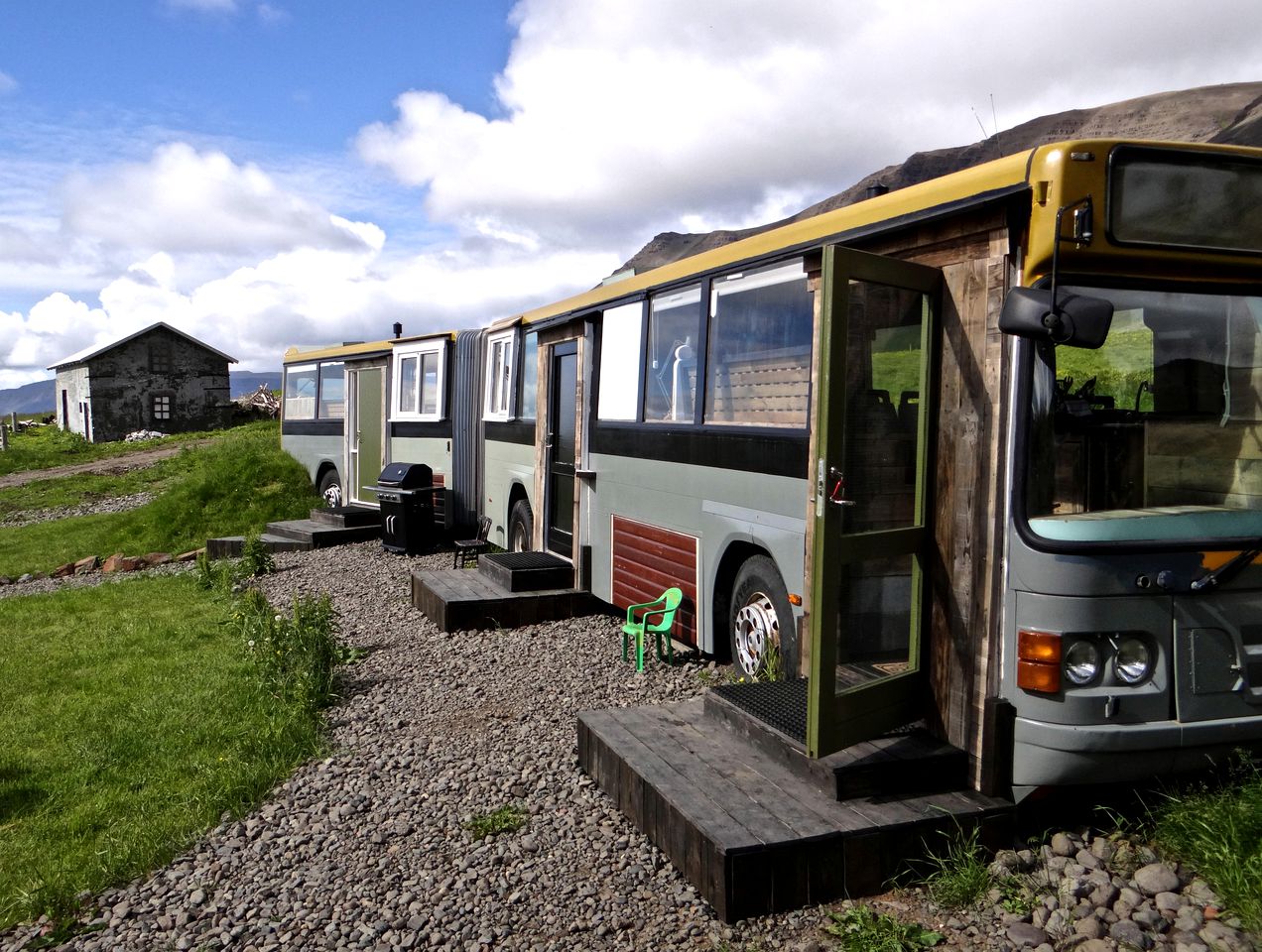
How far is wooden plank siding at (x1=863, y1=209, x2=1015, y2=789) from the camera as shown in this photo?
13.6ft

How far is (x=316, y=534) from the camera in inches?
579

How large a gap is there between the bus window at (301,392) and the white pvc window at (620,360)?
10930 mm

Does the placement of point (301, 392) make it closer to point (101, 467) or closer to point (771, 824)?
point (101, 467)

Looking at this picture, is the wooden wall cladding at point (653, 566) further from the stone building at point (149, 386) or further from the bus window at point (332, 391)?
the stone building at point (149, 386)

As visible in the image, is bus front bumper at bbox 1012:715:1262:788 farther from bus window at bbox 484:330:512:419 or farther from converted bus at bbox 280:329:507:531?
bus window at bbox 484:330:512:419

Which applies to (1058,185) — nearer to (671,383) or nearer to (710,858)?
(710,858)

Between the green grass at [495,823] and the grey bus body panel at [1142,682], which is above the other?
the grey bus body panel at [1142,682]

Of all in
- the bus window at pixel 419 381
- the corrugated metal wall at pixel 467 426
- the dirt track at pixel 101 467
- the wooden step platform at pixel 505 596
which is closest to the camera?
the wooden step platform at pixel 505 596

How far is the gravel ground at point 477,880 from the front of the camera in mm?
3693

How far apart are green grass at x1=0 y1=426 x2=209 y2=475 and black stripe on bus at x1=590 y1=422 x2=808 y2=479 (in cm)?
2734

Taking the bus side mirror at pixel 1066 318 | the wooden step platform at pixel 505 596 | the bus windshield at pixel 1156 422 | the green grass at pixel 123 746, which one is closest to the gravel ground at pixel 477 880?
the green grass at pixel 123 746

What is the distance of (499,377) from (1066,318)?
8.98 meters

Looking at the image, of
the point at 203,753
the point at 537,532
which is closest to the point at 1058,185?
the point at 203,753

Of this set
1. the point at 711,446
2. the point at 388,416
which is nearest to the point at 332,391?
the point at 388,416
